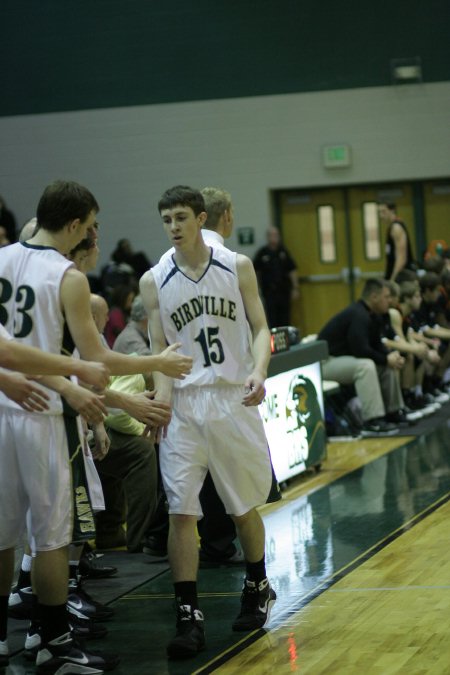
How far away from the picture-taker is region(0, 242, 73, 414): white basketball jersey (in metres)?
3.84

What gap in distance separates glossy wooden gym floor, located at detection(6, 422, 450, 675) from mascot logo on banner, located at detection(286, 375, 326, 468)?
0.86 feet

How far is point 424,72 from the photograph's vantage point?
15.4 metres

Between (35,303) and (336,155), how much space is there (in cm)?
1213

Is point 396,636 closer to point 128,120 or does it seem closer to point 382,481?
point 382,481

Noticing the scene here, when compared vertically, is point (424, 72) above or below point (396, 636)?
above

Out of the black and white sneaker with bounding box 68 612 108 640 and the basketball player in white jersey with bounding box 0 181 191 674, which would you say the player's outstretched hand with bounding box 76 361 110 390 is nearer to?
the basketball player in white jersey with bounding box 0 181 191 674

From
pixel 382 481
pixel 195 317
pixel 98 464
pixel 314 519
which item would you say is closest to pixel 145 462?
pixel 98 464

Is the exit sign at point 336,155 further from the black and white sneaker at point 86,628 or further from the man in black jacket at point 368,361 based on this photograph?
the black and white sneaker at point 86,628

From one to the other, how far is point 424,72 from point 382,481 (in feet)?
29.4

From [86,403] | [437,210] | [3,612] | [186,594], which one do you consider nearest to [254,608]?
[186,594]

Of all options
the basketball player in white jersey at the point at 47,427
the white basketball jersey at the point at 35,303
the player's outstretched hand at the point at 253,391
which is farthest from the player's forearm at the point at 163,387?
the white basketball jersey at the point at 35,303

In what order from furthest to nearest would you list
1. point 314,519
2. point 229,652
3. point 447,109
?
1. point 447,109
2. point 314,519
3. point 229,652

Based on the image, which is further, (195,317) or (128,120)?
(128,120)

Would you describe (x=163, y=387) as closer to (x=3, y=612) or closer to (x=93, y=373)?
(x=93, y=373)
